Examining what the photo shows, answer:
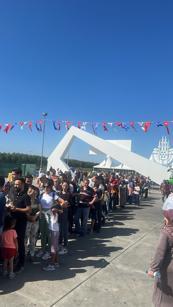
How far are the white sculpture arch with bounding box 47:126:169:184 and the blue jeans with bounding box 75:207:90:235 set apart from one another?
21425 mm

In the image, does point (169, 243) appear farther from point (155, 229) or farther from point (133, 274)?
point (155, 229)

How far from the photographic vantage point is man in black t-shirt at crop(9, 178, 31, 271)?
583 cm

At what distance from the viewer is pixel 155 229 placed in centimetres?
1106

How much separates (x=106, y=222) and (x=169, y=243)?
8736 mm

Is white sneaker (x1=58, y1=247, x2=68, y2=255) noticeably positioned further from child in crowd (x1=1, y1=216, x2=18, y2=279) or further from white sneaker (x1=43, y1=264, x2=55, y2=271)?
child in crowd (x1=1, y1=216, x2=18, y2=279)

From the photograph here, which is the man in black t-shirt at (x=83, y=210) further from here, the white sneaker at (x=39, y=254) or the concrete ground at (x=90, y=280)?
the white sneaker at (x=39, y=254)

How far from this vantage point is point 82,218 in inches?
363

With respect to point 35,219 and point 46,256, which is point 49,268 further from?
point 35,219

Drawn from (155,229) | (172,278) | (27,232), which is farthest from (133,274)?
(155,229)

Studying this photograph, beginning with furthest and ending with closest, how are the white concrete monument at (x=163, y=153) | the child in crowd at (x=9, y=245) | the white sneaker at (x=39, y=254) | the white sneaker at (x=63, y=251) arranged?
the white concrete monument at (x=163, y=153)
the white sneaker at (x=63, y=251)
the white sneaker at (x=39, y=254)
the child in crowd at (x=9, y=245)

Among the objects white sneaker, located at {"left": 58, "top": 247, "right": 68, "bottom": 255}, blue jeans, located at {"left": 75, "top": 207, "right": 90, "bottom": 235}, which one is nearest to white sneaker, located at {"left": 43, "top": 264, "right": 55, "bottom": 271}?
white sneaker, located at {"left": 58, "top": 247, "right": 68, "bottom": 255}

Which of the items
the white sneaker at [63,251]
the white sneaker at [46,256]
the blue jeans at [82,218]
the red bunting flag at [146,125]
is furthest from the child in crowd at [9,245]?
the red bunting flag at [146,125]

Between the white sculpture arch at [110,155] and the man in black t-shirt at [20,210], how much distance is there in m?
24.9

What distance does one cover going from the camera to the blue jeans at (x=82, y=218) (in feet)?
30.0
